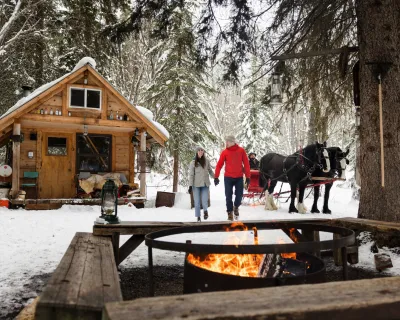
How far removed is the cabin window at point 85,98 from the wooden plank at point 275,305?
14088 millimetres

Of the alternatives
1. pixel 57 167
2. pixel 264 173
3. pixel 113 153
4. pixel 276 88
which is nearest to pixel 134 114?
pixel 113 153

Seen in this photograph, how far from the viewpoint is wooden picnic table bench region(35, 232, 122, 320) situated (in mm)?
2127

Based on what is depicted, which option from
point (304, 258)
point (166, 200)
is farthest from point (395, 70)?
point (166, 200)

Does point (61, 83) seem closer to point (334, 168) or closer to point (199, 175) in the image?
point (199, 175)

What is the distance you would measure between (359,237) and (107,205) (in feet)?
14.5

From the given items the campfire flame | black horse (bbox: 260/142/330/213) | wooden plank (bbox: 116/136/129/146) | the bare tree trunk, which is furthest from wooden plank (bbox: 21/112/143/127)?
the campfire flame

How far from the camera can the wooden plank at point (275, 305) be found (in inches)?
72.3

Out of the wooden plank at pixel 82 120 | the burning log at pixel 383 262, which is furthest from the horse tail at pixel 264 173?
the burning log at pixel 383 262

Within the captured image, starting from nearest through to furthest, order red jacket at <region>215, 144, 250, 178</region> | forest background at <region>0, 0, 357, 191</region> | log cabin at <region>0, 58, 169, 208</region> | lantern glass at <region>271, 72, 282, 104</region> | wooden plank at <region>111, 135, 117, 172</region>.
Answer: forest background at <region>0, 0, 357, 191</region>, lantern glass at <region>271, 72, 282, 104</region>, red jacket at <region>215, 144, 250, 178</region>, log cabin at <region>0, 58, 169, 208</region>, wooden plank at <region>111, 135, 117, 172</region>

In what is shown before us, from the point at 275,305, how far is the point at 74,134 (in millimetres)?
15406

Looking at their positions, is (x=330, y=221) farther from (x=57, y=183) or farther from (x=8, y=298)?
(x=57, y=183)

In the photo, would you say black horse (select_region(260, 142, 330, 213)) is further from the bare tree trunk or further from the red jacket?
the bare tree trunk

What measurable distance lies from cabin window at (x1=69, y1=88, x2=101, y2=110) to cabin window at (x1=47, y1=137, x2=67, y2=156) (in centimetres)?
197

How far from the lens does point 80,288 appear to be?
96.7 inches
